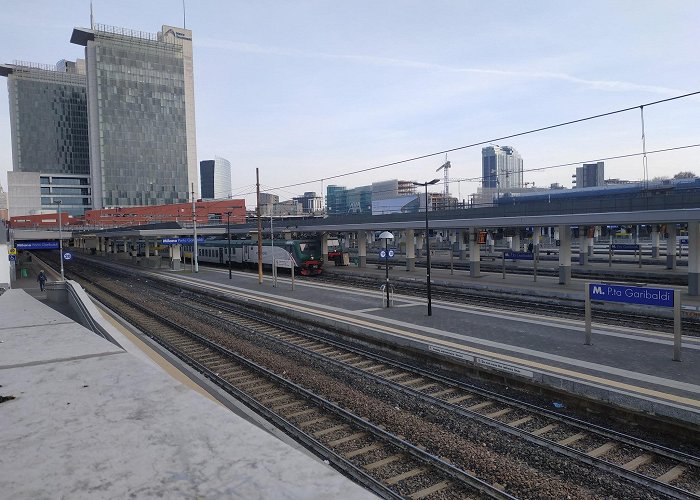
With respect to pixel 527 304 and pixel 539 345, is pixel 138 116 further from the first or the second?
pixel 539 345

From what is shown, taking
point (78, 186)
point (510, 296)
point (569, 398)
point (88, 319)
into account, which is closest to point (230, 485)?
point (569, 398)

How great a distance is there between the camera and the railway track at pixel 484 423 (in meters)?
7.60

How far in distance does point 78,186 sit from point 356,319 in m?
156

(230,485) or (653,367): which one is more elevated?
(230,485)

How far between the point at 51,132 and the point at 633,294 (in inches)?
A: 7038

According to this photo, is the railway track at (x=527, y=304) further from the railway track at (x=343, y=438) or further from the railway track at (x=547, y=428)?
the railway track at (x=343, y=438)

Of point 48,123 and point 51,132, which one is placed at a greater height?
point 48,123

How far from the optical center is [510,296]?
26797mm

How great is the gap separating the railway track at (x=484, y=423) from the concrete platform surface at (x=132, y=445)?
3.01 metres

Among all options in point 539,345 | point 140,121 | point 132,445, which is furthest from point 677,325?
point 140,121

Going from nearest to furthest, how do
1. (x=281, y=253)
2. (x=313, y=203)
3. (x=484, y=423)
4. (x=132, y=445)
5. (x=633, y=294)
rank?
(x=132, y=445) → (x=484, y=423) → (x=633, y=294) → (x=281, y=253) → (x=313, y=203)

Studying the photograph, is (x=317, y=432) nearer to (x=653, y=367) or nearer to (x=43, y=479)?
(x=43, y=479)

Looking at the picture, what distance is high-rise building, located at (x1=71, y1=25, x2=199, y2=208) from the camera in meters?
129

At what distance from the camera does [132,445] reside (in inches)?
228
